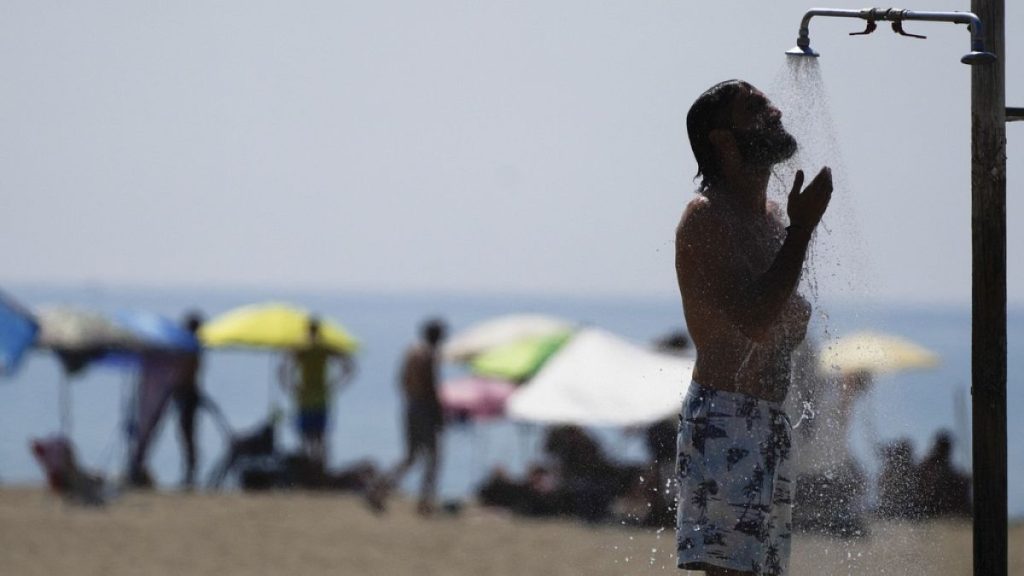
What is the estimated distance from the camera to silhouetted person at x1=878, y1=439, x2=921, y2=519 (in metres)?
5.03

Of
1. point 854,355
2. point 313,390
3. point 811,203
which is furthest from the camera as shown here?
point 313,390

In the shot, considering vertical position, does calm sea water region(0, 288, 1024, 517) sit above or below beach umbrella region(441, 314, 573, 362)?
below

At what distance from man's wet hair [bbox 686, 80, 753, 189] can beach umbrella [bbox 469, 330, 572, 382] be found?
11651mm

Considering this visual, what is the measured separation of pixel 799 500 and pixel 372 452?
32.1 meters

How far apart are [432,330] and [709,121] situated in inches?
417

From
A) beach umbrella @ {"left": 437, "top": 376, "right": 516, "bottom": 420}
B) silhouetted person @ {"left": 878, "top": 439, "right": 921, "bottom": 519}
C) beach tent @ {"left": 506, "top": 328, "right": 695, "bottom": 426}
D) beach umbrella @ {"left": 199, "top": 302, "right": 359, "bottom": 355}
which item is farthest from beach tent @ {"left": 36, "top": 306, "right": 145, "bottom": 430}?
silhouetted person @ {"left": 878, "top": 439, "right": 921, "bottom": 519}

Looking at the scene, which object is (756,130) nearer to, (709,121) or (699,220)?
(709,121)

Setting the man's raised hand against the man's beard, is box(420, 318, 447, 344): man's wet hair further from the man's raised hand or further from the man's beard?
the man's raised hand

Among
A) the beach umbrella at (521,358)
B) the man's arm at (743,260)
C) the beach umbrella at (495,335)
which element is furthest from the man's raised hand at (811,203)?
the beach umbrella at (495,335)

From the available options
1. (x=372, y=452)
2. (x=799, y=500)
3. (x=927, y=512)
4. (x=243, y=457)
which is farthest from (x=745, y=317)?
(x=372, y=452)

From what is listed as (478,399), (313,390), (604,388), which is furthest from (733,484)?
(478,399)

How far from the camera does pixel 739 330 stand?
428 centimetres

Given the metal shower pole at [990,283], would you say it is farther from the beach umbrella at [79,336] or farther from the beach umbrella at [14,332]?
the beach umbrella at [79,336]

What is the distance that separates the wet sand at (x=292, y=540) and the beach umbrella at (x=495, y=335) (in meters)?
3.68
